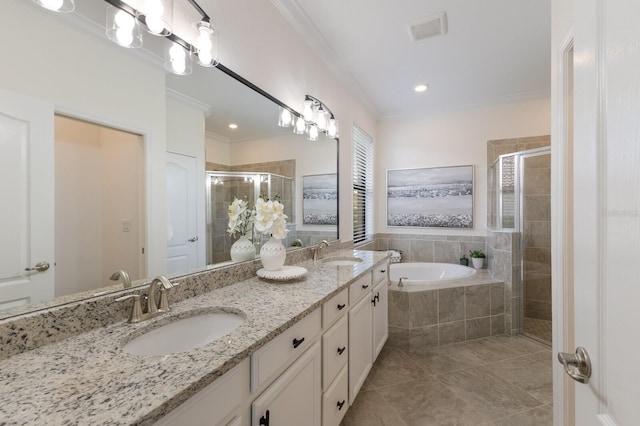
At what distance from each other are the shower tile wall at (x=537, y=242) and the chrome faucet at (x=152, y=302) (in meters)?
3.38

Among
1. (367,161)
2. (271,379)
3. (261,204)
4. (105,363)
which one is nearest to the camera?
(105,363)

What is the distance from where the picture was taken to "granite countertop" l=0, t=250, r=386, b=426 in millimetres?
507

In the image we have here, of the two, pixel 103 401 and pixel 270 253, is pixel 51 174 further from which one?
pixel 270 253

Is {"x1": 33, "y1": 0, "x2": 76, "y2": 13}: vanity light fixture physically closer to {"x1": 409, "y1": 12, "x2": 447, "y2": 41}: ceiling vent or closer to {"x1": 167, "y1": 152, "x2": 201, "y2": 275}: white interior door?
{"x1": 167, "y1": 152, "x2": 201, "y2": 275}: white interior door

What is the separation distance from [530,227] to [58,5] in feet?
12.7

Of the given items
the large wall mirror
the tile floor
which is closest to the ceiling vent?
the large wall mirror

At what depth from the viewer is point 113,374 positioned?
2.07 ft

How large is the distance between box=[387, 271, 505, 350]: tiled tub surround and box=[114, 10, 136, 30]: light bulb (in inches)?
102

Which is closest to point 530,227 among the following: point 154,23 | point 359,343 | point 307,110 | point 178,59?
point 359,343

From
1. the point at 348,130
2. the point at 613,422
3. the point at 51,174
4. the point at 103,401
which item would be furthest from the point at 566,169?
the point at 348,130

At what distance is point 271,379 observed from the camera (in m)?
0.90

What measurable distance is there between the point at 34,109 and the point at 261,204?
93 centimetres

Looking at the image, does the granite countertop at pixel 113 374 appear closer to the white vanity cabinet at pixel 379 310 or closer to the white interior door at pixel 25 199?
the white interior door at pixel 25 199

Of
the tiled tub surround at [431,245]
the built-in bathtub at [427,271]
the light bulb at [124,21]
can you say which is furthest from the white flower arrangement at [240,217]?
the tiled tub surround at [431,245]
